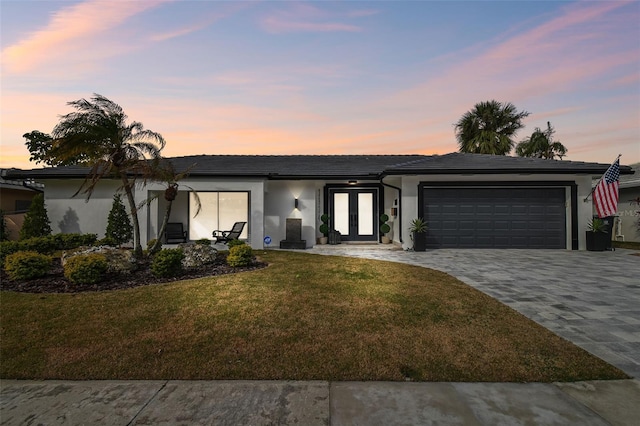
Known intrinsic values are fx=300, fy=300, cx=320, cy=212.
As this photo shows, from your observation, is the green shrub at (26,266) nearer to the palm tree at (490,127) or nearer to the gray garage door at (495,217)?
the gray garage door at (495,217)

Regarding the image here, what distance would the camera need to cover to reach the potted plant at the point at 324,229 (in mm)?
13603

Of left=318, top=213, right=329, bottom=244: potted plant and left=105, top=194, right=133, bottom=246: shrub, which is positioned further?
left=318, top=213, right=329, bottom=244: potted plant

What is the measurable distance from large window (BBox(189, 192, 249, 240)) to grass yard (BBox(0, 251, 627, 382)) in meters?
9.41

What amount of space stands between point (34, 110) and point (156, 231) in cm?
562

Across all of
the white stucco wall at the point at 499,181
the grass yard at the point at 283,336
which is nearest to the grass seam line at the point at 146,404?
the grass yard at the point at 283,336

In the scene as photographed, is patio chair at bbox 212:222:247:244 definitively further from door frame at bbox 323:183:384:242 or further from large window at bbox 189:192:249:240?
door frame at bbox 323:183:384:242

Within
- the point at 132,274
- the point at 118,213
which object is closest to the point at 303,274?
the point at 132,274

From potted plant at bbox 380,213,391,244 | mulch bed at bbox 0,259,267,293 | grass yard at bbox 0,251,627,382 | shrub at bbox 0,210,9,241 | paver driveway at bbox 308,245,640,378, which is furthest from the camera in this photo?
potted plant at bbox 380,213,391,244

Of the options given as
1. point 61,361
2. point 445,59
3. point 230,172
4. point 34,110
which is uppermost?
point 445,59

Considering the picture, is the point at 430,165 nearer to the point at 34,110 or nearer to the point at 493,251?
the point at 493,251

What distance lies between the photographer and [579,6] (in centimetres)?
879

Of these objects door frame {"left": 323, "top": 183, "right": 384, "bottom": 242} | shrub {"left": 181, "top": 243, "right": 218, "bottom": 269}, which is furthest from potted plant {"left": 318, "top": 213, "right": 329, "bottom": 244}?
shrub {"left": 181, "top": 243, "right": 218, "bottom": 269}

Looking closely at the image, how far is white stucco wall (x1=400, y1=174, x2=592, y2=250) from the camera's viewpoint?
11898 millimetres

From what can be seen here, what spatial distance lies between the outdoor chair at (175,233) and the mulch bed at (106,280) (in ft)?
18.9
